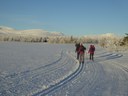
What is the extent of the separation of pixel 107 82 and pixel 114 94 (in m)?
2.57

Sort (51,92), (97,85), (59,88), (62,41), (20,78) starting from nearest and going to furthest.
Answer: (51,92)
(59,88)
(97,85)
(20,78)
(62,41)

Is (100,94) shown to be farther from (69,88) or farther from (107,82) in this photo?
(107,82)

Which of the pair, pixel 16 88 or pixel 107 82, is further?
pixel 107 82

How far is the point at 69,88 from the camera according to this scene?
10219mm

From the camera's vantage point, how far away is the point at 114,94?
9.64 m

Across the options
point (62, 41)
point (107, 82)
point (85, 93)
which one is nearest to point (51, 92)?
point (85, 93)

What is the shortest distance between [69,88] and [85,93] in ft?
3.12

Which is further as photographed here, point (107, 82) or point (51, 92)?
point (107, 82)

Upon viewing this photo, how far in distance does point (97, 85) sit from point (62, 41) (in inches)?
4139

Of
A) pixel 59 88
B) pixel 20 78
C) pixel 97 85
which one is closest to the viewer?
pixel 59 88

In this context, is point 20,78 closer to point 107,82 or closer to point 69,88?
point 69,88

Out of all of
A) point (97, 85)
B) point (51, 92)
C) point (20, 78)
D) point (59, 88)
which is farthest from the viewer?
point (20, 78)

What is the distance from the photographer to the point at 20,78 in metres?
12.0

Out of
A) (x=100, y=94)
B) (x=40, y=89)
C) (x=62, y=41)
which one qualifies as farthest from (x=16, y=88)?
(x=62, y=41)
